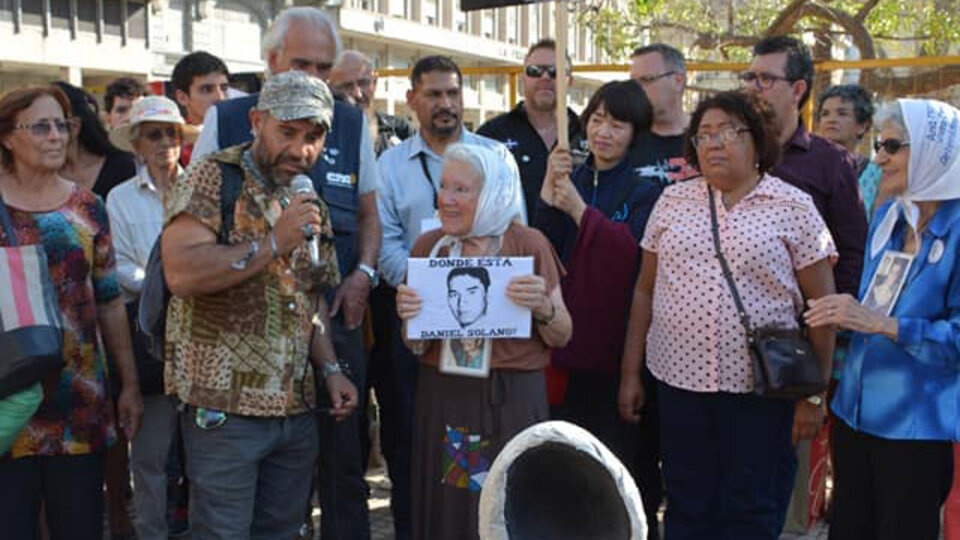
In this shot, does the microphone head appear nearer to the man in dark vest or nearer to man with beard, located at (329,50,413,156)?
the man in dark vest

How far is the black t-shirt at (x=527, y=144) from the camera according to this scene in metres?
5.54

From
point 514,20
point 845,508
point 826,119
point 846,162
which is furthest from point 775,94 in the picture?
point 514,20

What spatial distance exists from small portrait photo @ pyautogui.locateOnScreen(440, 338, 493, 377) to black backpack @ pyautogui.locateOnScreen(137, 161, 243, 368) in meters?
0.97

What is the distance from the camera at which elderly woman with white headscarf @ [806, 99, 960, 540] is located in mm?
3455

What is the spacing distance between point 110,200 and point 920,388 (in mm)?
3797

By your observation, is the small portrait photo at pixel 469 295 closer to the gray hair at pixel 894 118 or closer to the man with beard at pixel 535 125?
the gray hair at pixel 894 118

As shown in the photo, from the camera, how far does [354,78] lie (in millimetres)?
6438

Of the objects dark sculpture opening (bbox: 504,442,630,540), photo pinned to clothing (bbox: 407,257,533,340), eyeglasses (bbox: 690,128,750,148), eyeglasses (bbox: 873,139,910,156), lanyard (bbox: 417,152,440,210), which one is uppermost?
eyeglasses (bbox: 690,128,750,148)

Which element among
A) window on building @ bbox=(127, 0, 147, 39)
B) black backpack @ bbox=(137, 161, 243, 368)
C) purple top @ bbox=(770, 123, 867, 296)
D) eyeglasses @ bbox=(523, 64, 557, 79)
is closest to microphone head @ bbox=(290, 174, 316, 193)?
black backpack @ bbox=(137, 161, 243, 368)

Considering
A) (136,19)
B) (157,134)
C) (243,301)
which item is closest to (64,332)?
(243,301)

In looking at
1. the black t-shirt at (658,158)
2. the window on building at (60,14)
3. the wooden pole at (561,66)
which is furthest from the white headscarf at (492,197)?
the window on building at (60,14)

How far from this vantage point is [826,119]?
6.70m

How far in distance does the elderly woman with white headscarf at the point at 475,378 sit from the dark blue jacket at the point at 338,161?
543 mm

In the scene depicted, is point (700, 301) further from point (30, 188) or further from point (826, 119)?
point (826, 119)
